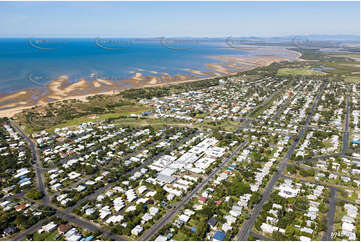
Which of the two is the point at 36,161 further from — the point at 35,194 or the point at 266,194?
the point at 266,194

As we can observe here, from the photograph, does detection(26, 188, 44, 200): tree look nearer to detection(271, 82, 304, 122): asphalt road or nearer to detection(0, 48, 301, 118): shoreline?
detection(0, 48, 301, 118): shoreline

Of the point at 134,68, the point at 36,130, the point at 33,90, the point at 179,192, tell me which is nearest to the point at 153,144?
the point at 179,192

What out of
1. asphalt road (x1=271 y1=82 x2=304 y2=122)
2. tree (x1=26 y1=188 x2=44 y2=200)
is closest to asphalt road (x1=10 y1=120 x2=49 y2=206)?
tree (x1=26 y1=188 x2=44 y2=200)

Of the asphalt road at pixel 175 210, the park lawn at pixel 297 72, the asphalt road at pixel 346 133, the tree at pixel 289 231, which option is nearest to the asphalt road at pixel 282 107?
the asphalt road at pixel 346 133

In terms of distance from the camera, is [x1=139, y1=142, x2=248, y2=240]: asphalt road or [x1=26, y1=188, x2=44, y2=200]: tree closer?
[x1=139, y1=142, x2=248, y2=240]: asphalt road

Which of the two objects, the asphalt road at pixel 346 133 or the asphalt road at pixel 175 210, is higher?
the asphalt road at pixel 346 133

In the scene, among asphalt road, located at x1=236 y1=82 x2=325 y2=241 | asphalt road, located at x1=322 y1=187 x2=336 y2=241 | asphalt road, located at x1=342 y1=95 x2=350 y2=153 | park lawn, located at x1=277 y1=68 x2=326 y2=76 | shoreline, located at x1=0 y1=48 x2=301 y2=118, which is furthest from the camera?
park lawn, located at x1=277 y1=68 x2=326 y2=76

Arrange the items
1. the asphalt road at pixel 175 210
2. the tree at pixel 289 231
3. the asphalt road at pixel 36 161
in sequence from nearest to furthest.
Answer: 1. the tree at pixel 289 231
2. the asphalt road at pixel 175 210
3. the asphalt road at pixel 36 161

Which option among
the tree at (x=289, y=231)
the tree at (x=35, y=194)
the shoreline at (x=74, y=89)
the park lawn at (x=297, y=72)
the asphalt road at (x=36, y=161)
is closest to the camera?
the tree at (x=289, y=231)

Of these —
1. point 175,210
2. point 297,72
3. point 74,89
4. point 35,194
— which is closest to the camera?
point 175,210

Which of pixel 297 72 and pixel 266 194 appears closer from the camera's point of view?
pixel 266 194

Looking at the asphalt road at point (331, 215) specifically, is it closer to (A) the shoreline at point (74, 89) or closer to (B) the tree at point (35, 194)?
(B) the tree at point (35, 194)

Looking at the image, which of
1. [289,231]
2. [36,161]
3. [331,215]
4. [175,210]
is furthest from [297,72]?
[36,161]

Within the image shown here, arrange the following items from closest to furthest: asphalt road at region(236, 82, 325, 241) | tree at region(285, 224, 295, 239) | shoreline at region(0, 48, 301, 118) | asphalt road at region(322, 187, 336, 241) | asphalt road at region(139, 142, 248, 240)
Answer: tree at region(285, 224, 295, 239) < asphalt road at region(322, 187, 336, 241) < asphalt road at region(236, 82, 325, 241) < asphalt road at region(139, 142, 248, 240) < shoreline at region(0, 48, 301, 118)
